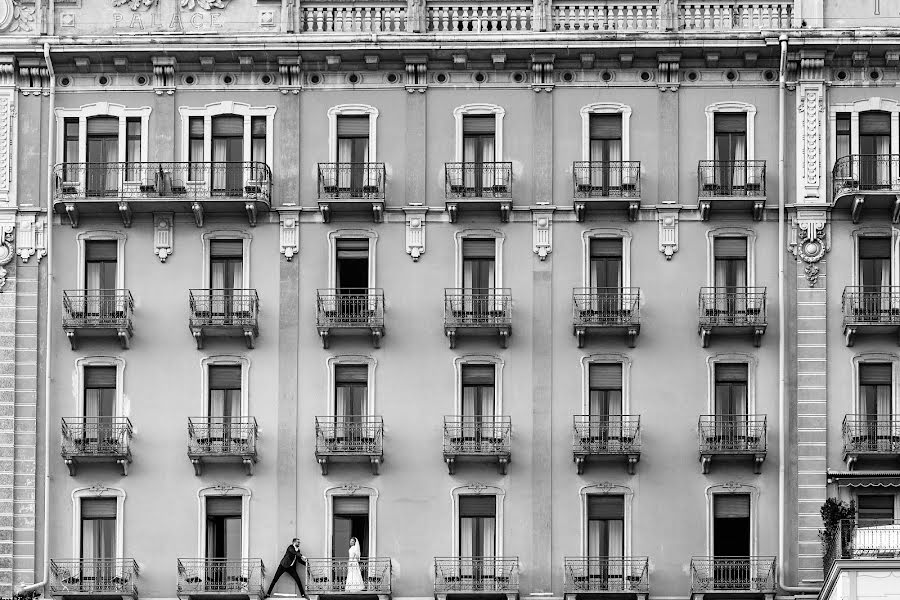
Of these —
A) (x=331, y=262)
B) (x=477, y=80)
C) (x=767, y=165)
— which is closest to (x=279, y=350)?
(x=331, y=262)

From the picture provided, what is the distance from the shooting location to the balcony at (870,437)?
79625 millimetres

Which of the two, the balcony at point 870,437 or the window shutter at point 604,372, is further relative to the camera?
the window shutter at point 604,372

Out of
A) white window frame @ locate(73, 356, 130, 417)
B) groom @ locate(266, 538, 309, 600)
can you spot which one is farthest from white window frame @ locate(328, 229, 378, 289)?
groom @ locate(266, 538, 309, 600)

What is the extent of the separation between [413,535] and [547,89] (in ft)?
47.1

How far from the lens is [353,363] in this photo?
81500 millimetres

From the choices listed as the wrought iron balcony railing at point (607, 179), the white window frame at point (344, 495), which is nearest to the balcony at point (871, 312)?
the wrought iron balcony railing at point (607, 179)

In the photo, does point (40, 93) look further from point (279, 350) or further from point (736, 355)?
point (736, 355)

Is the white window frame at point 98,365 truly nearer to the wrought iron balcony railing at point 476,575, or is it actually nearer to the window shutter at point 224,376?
the window shutter at point 224,376

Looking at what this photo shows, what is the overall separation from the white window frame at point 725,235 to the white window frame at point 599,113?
3.89 meters

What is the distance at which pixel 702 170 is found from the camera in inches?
3233

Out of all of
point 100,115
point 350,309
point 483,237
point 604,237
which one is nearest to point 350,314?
point 350,309

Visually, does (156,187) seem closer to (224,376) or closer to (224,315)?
(224,315)

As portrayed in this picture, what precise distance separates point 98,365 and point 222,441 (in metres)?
4.51

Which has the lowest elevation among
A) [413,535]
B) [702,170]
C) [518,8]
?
[413,535]
